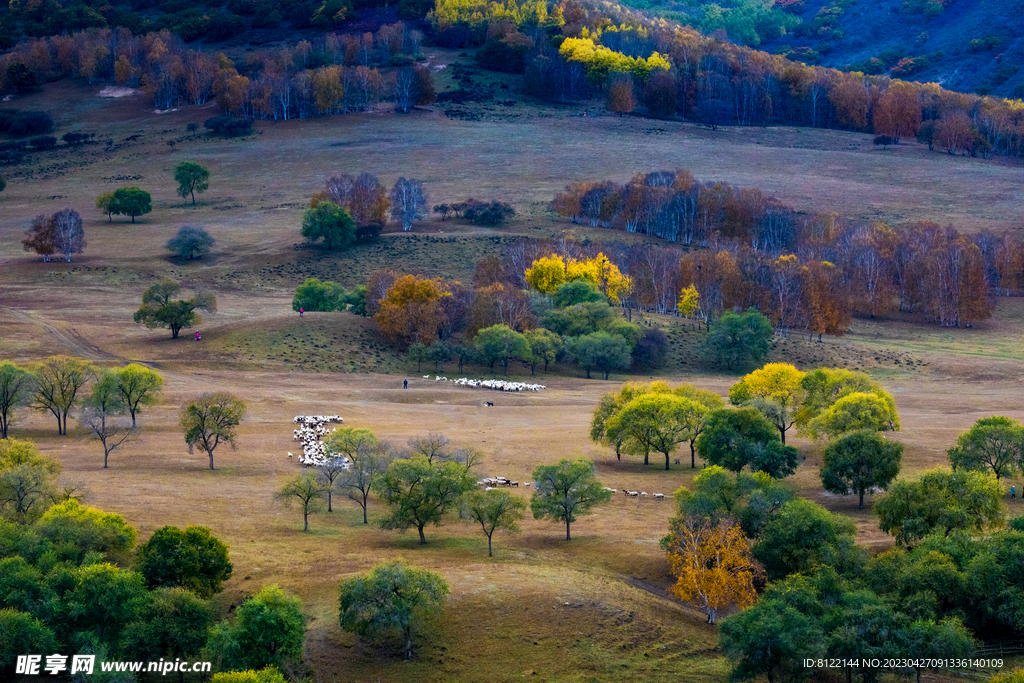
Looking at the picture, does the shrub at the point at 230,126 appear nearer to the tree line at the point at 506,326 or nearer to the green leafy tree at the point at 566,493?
the tree line at the point at 506,326

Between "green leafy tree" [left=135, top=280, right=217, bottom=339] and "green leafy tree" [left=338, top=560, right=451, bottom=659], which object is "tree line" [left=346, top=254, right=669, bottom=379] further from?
"green leafy tree" [left=338, top=560, right=451, bottom=659]

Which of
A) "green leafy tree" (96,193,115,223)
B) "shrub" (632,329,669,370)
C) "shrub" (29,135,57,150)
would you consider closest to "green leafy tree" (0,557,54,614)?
"shrub" (632,329,669,370)

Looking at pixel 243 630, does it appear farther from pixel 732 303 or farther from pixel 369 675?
pixel 732 303

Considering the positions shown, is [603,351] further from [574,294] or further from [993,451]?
[993,451]

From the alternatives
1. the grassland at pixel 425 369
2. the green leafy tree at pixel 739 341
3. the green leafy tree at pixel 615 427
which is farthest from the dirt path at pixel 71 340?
the green leafy tree at pixel 739 341

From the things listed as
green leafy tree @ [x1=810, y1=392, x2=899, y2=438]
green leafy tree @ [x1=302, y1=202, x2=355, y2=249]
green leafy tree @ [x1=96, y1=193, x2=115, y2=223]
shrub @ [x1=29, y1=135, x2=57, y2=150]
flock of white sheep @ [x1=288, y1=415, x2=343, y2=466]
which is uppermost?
shrub @ [x1=29, y1=135, x2=57, y2=150]
